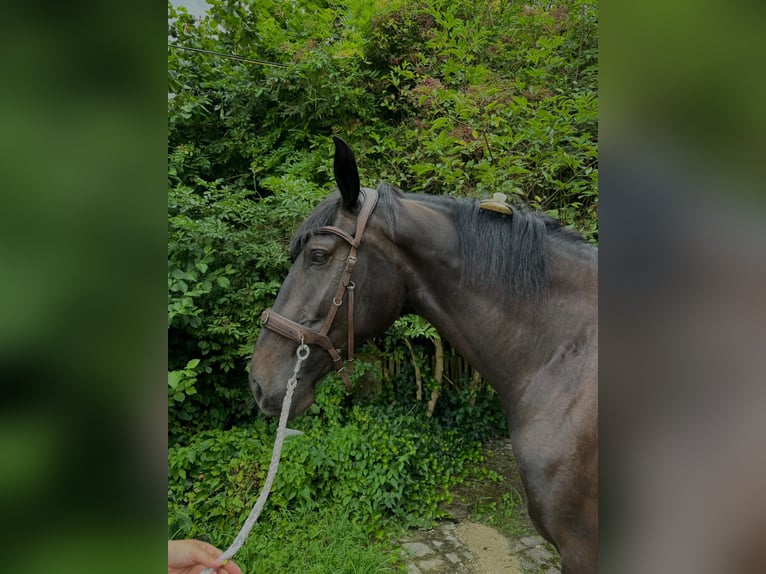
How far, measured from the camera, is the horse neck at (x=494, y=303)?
163 centimetres

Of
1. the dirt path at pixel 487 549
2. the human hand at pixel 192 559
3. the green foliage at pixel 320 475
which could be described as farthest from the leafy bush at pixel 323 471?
the human hand at pixel 192 559

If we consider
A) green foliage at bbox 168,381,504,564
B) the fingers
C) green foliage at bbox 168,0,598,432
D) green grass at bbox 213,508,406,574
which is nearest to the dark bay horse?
the fingers

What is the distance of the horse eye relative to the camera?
1715 millimetres

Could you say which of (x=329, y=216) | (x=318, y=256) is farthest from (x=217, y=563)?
(x=329, y=216)

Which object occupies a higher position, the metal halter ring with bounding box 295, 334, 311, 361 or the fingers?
the metal halter ring with bounding box 295, 334, 311, 361

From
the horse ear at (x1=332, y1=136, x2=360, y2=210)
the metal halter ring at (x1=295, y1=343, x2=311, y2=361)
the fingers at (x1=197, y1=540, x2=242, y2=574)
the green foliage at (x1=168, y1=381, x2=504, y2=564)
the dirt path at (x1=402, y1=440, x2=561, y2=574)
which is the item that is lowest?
the dirt path at (x1=402, y1=440, x2=561, y2=574)

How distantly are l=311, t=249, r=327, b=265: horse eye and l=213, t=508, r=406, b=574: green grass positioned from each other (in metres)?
2.15

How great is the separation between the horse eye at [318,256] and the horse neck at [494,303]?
312 mm

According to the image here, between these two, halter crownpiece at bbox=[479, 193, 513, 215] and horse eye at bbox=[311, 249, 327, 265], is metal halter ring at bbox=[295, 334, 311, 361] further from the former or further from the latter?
halter crownpiece at bbox=[479, 193, 513, 215]

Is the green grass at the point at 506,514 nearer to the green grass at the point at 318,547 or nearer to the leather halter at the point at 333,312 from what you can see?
the green grass at the point at 318,547

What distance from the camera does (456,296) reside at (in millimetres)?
1741
